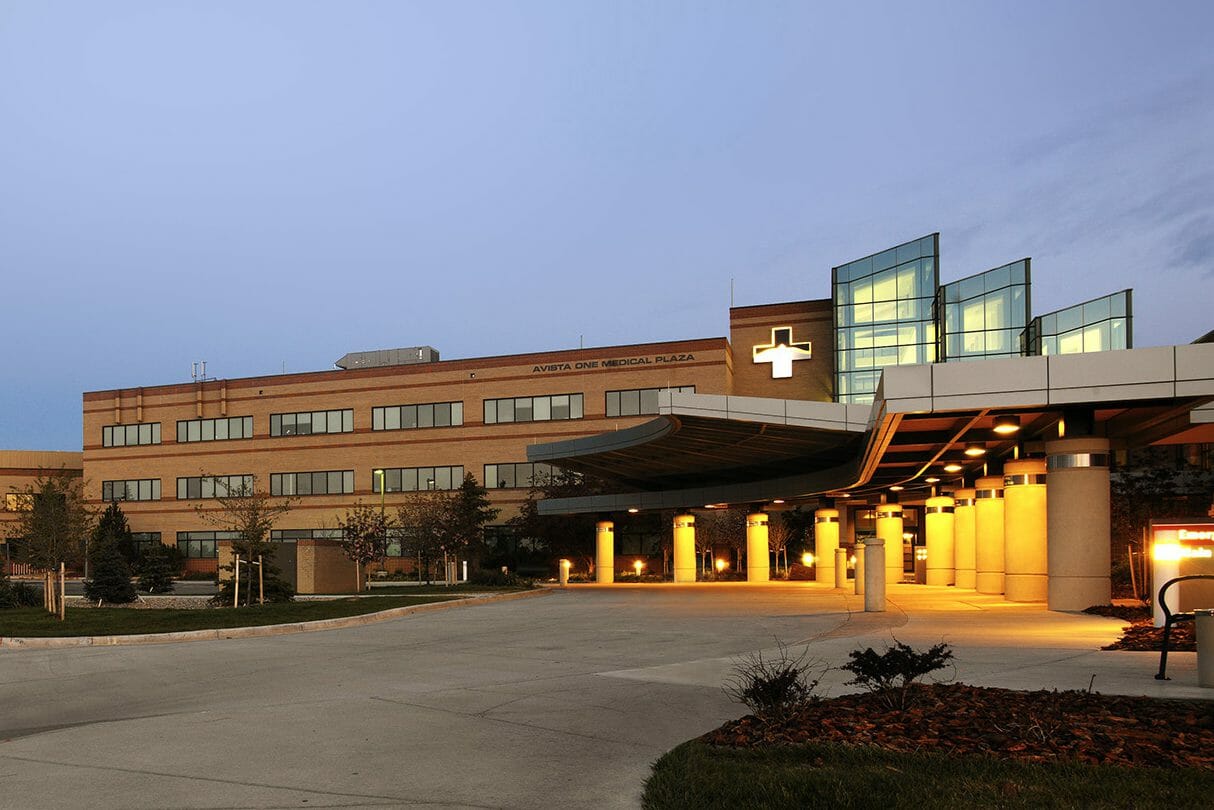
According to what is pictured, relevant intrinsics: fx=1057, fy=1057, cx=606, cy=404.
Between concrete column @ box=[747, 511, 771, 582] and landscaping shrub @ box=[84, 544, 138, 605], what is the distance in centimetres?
2840

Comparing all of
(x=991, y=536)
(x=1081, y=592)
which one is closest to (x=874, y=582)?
(x=1081, y=592)

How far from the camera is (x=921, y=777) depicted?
6918 mm

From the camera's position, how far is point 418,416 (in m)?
69.8

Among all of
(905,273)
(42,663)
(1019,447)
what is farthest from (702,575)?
(42,663)

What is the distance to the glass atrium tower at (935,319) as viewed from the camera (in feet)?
175

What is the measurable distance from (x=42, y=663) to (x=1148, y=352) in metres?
19.3

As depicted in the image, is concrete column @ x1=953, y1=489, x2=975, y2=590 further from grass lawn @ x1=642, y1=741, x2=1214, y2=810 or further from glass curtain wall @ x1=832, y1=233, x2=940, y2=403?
grass lawn @ x1=642, y1=741, x2=1214, y2=810

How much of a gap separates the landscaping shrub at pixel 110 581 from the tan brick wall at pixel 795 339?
38.8 m

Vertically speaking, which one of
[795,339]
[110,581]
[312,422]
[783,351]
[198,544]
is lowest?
[198,544]

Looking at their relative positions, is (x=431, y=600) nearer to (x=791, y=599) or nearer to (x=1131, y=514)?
(x=791, y=599)

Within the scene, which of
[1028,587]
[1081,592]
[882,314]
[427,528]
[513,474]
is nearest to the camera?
[1081,592]

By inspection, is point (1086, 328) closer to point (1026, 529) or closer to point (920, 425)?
point (1026, 529)

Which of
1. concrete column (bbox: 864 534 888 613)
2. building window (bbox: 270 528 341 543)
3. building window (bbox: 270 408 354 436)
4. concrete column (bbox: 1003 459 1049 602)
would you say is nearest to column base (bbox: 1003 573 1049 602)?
concrete column (bbox: 1003 459 1049 602)

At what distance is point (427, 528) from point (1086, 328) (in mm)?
34354
